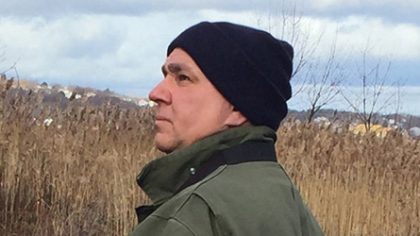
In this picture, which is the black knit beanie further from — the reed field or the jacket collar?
the reed field

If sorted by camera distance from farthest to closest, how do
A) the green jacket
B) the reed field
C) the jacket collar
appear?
the reed field, the jacket collar, the green jacket

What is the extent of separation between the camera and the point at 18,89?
302 inches

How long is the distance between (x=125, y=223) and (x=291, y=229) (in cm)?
538

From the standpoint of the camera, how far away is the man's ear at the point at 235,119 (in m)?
2.08

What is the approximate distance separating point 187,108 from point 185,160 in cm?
12

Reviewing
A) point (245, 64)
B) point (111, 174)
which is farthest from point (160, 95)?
point (111, 174)

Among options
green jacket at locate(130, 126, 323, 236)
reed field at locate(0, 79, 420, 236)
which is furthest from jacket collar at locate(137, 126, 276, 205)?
reed field at locate(0, 79, 420, 236)

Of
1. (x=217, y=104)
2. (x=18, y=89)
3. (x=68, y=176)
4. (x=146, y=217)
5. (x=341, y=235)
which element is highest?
(x=217, y=104)

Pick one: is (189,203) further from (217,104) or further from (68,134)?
(68,134)

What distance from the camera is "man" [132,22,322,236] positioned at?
1888mm

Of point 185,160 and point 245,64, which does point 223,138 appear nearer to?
point 185,160

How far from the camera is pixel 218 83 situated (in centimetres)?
208

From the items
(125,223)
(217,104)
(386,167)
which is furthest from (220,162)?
(386,167)

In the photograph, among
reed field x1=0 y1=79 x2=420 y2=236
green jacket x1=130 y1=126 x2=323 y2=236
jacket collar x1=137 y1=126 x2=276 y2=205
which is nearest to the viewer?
green jacket x1=130 y1=126 x2=323 y2=236
